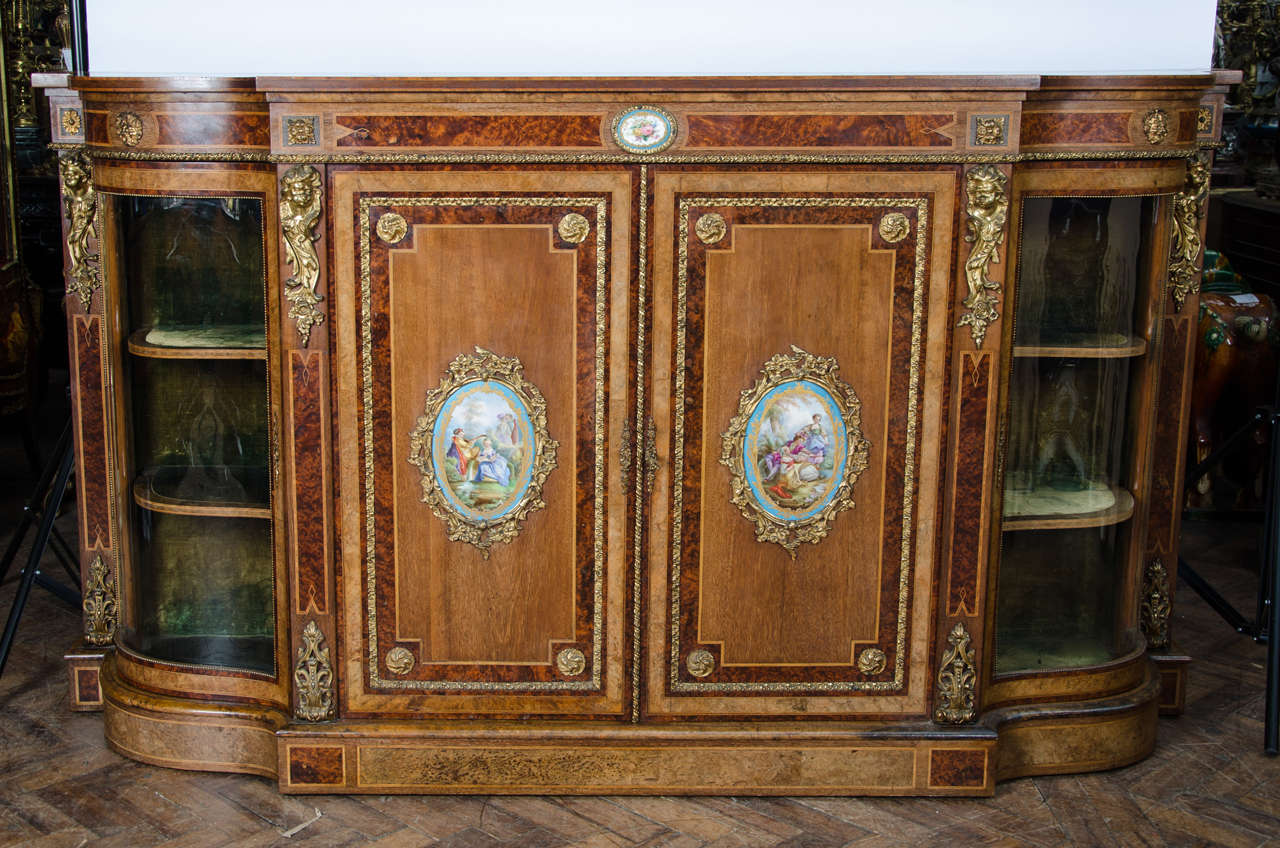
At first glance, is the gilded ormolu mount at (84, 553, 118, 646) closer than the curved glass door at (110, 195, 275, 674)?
No

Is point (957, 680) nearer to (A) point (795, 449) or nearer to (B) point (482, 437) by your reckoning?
(A) point (795, 449)

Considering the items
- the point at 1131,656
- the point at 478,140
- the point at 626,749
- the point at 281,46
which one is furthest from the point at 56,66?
the point at 1131,656

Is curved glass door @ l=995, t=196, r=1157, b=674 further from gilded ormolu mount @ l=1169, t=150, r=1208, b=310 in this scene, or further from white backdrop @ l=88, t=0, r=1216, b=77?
white backdrop @ l=88, t=0, r=1216, b=77

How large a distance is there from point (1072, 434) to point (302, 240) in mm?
1989

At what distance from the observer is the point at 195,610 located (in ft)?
12.6

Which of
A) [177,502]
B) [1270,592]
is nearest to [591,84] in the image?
[177,502]

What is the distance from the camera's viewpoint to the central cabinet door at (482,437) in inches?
134

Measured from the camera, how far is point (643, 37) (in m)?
3.83

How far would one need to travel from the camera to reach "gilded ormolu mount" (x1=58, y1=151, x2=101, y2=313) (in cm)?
378

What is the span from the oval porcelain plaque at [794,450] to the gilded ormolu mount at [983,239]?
0.40 metres

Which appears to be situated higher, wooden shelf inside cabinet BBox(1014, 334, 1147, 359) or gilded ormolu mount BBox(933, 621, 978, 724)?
wooden shelf inside cabinet BBox(1014, 334, 1147, 359)

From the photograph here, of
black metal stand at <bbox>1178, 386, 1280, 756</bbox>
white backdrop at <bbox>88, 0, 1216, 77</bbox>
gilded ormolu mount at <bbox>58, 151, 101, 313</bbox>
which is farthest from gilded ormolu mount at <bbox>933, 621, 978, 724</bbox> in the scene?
gilded ormolu mount at <bbox>58, 151, 101, 313</bbox>

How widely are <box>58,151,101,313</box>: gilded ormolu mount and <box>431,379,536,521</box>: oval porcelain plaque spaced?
1098 millimetres

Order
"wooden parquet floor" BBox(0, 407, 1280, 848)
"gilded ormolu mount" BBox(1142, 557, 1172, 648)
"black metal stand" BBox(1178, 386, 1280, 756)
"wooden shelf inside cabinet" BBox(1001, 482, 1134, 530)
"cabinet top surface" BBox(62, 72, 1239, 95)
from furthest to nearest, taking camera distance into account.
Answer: "gilded ormolu mount" BBox(1142, 557, 1172, 648), "black metal stand" BBox(1178, 386, 1280, 756), "wooden shelf inside cabinet" BBox(1001, 482, 1134, 530), "wooden parquet floor" BBox(0, 407, 1280, 848), "cabinet top surface" BBox(62, 72, 1239, 95)
